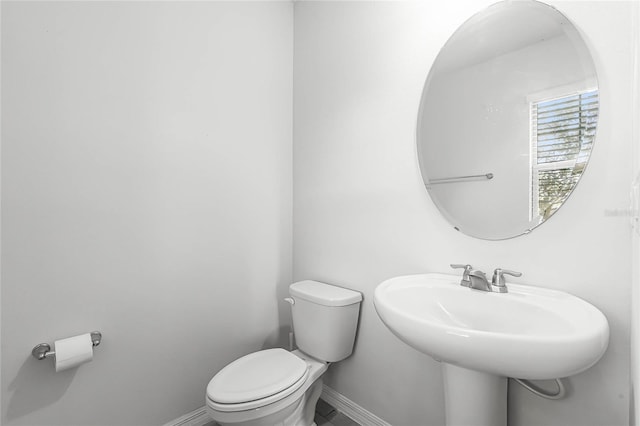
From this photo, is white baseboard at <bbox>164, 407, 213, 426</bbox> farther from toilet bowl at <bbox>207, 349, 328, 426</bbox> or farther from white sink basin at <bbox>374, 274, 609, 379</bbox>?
white sink basin at <bbox>374, 274, 609, 379</bbox>

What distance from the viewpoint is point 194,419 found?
1.45 meters

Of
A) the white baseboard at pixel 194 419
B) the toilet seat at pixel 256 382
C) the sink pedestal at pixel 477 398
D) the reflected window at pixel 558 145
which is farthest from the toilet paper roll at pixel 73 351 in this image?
the reflected window at pixel 558 145

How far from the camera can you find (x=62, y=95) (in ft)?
3.62

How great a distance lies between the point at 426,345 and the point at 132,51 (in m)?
1.60

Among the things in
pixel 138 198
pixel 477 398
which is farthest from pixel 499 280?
pixel 138 198

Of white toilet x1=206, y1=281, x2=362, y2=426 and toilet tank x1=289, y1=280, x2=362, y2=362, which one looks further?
toilet tank x1=289, y1=280, x2=362, y2=362

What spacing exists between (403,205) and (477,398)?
74cm

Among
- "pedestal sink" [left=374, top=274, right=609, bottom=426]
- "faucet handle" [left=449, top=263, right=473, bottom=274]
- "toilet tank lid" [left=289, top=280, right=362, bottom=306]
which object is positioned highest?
"faucet handle" [left=449, top=263, right=473, bottom=274]

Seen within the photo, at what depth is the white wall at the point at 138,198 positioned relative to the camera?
1.05 m

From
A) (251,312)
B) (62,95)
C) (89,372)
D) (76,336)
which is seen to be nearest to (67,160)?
(62,95)

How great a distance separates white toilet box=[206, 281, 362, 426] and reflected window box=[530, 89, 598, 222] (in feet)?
2.91

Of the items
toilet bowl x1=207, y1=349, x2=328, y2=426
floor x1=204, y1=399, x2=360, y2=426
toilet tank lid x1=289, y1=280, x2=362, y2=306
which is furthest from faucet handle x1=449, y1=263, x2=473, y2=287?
floor x1=204, y1=399, x2=360, y2=426

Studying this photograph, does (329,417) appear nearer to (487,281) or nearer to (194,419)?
(194,419)

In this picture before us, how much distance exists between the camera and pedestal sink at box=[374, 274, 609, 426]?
2.08ft
